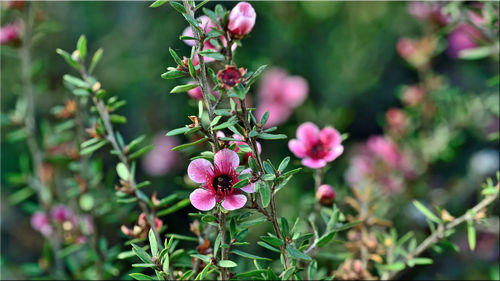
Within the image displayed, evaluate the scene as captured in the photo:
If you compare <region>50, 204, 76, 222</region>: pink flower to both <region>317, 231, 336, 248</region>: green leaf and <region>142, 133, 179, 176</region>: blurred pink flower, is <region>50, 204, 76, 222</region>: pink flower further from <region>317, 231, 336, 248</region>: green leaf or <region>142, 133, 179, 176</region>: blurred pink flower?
<region>317, 231, 336, 248</region>: green leaf

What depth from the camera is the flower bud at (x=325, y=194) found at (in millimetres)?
820

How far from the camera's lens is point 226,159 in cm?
62

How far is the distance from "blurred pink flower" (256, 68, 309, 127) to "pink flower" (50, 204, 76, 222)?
85 cm

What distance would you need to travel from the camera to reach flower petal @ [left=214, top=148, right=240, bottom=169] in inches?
24.2

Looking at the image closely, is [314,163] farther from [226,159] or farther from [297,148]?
[226,159]

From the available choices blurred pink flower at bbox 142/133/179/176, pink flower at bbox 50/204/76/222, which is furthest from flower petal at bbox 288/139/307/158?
blurred pink flower at bbox 142/133/179/176

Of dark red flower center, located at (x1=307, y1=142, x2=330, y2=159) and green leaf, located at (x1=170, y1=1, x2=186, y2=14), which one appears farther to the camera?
dark red flower center, located at (x1=307, y1=142, x2=330, y2=159)

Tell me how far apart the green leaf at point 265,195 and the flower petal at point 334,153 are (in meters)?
0.23

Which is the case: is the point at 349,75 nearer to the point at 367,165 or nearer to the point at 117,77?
the point at 367,165

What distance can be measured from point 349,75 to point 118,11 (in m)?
1.21

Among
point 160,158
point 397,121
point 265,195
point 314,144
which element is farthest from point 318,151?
point 160,158

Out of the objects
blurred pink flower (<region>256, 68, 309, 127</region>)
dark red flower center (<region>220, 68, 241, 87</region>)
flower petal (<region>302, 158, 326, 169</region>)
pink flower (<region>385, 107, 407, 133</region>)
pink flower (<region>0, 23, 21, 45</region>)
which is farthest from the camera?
blurred pink flower (<region>256, 68, 309, 127</region>)

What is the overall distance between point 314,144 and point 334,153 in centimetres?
10

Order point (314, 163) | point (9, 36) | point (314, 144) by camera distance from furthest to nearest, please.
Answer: point (9, 36), point (314, 144), point (314, 163)
